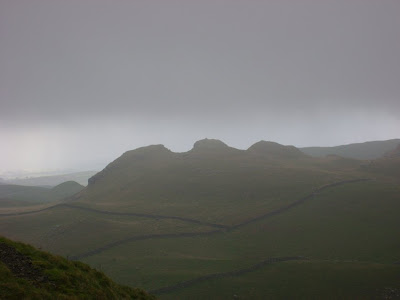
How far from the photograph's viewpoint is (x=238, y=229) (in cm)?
8500

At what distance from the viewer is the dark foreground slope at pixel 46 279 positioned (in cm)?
2152

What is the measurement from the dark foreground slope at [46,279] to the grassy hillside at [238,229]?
25.8m

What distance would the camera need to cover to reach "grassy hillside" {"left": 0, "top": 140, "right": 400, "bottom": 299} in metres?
53.7

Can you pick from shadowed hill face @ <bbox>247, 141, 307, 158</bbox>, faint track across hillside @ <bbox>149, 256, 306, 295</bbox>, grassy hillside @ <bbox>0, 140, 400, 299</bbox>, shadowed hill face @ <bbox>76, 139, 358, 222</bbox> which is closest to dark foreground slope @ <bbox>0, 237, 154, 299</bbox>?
faint track across hillside @ <bbox>149, 256, 306, 295</bbox>

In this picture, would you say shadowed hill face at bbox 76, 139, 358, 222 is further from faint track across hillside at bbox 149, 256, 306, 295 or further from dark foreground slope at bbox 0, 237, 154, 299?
dark foreground slope at bbox 0, 237, 154, 299

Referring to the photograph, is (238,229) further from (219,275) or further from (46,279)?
(46,279)

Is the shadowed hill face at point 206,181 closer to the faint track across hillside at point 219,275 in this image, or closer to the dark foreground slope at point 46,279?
the faint track across hillside at point 219,275

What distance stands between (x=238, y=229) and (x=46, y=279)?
66100 millimetres

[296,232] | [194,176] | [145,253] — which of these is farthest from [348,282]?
[194,176]

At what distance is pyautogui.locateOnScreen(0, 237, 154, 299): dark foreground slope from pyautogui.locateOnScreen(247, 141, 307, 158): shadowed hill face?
506ft

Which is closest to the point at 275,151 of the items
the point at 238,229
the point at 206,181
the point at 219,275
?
the point at 206,181

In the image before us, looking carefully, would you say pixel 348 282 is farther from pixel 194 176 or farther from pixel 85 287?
pixel 194 176

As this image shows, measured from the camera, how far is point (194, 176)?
447 feet

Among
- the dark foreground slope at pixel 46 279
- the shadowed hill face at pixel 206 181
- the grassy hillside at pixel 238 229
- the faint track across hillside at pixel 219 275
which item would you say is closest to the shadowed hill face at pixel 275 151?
the shadowed hill face at pixel 206 181
